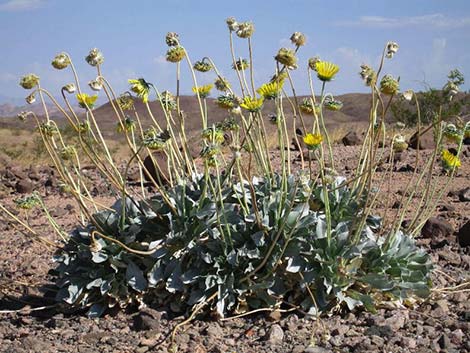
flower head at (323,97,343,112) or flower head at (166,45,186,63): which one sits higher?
flower head at (166,45,186,63)

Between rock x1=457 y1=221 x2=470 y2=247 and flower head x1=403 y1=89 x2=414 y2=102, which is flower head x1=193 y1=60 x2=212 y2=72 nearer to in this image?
flower head x1=403 y1=89 x2=414 y2=102

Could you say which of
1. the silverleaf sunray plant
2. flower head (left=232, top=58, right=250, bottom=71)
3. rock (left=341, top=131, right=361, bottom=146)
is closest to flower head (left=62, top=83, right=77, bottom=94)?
the silverleaf sunray plant

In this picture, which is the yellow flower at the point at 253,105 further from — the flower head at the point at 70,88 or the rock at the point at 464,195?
the rock at the point at 464,195

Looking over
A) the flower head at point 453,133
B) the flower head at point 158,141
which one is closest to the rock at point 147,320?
the flower head at point 158,141

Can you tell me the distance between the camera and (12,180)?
31.7 ft

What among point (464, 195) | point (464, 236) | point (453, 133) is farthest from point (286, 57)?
point (464, 195)

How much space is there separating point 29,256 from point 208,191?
213cm

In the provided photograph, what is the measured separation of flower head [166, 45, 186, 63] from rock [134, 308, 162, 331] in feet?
4.30

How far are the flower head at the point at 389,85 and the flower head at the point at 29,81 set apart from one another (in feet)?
5.93

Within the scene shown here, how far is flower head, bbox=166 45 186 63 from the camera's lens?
3606 millimetres

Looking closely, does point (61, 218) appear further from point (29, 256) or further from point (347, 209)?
point (347, 209)

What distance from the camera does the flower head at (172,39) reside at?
11.9ft

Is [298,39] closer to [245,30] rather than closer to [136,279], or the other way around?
[245,30]

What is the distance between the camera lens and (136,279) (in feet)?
12.3
